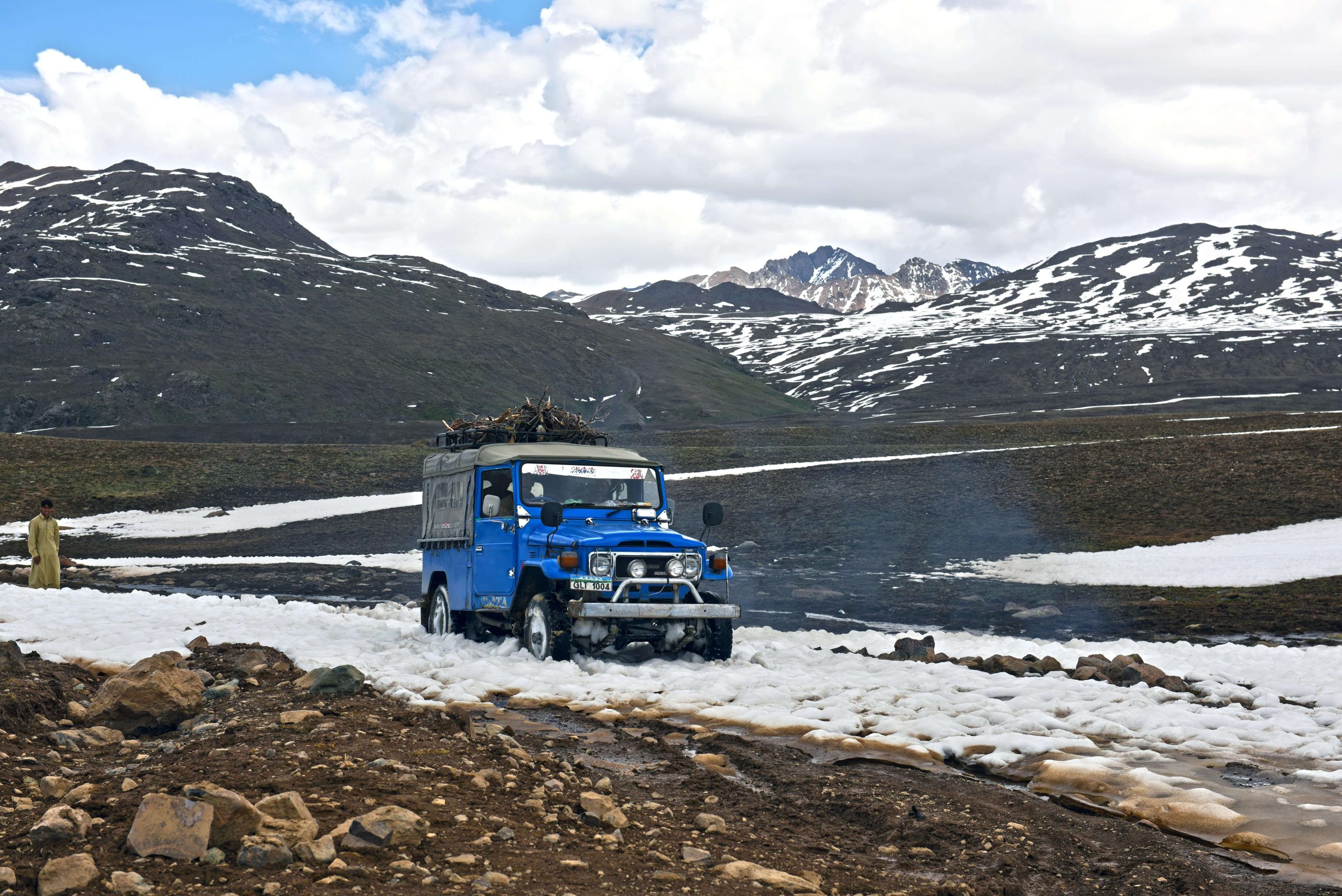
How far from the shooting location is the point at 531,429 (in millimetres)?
18609

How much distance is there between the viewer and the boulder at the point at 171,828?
5953mm

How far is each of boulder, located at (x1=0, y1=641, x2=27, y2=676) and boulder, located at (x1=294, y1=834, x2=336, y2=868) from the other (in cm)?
743

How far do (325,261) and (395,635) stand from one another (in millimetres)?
191996

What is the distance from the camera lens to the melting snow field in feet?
84.1

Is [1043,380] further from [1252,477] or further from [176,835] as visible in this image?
[176,835]

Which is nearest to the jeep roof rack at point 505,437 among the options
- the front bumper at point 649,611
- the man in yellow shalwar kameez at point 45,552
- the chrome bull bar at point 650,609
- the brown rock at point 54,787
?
the chrome bull bar at point 650,609

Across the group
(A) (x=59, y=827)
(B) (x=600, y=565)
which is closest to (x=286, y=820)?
(A) (x=59, y=827)

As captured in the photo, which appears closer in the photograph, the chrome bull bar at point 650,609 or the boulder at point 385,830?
the boulder at point 385,830

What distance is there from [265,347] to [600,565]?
139 metres

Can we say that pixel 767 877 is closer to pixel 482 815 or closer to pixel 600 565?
pixel 482 815

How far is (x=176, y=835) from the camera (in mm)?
5988

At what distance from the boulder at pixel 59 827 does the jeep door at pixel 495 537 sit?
9094 millimetres

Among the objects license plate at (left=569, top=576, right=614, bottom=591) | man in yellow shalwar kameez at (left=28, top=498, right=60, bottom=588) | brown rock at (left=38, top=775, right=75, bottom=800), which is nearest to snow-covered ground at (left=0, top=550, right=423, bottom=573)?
man in yellow shalwar kameez at (left=28, top=498, right=60, bottom=588)

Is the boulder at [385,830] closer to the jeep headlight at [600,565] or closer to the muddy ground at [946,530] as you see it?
the jeep headlight at [600,565]
